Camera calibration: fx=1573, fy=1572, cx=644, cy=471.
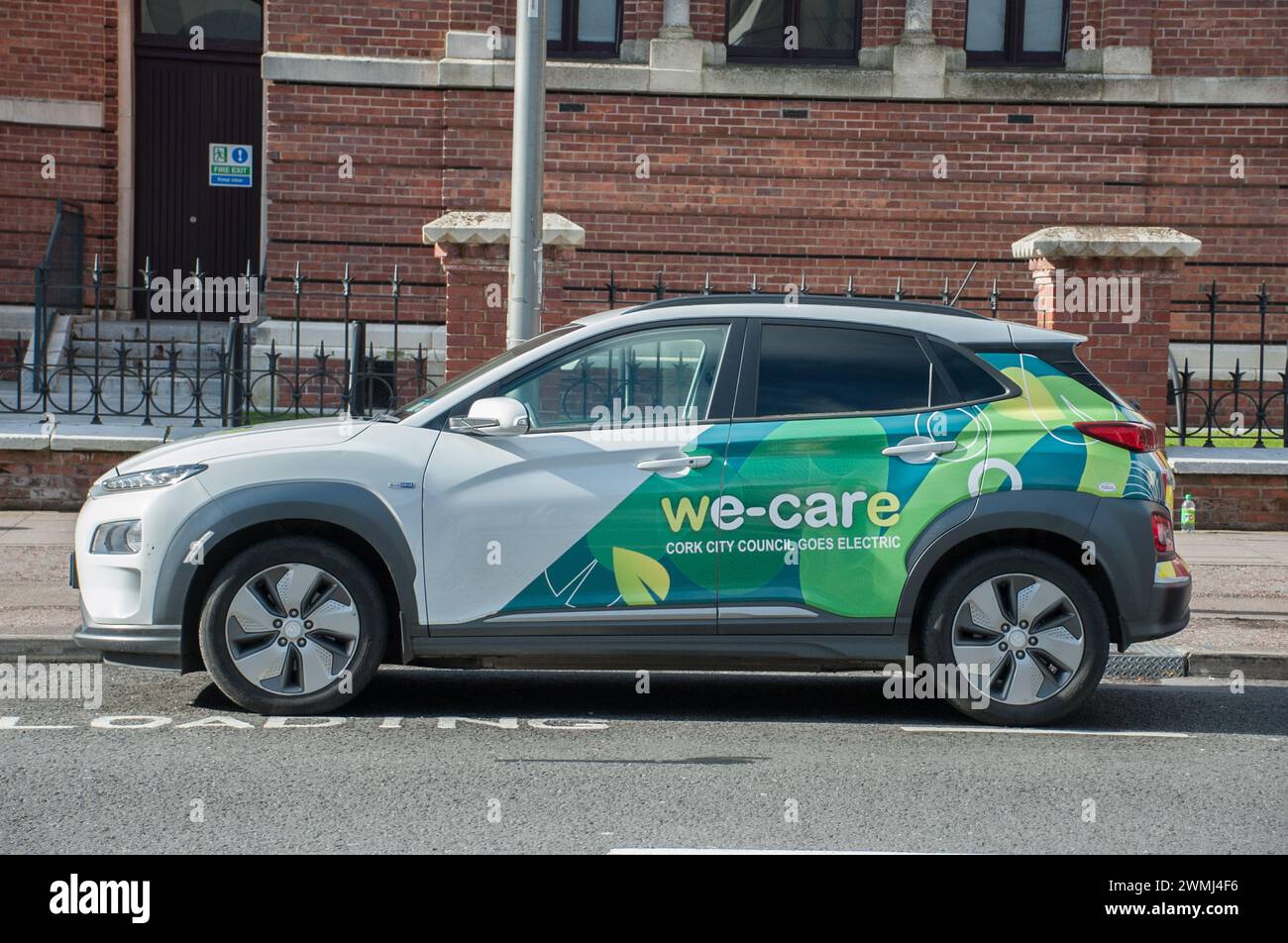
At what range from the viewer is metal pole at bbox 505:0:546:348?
8766mm

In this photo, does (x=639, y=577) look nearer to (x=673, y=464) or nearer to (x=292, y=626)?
(x=673, y=464)

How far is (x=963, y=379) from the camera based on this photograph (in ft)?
22.4

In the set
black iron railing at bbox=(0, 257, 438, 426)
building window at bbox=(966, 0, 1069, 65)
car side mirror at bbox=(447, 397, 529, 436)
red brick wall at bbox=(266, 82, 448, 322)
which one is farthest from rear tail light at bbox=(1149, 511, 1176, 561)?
building window at bbox=(966, 0, 1069, 65)

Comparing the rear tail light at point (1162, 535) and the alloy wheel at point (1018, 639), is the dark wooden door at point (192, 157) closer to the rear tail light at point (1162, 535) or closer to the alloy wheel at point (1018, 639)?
the alloy wheel at point (1018, 639)

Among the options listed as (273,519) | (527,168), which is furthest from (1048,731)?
(527,168)

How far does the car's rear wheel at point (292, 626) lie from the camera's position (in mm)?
6473

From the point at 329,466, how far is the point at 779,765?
2.20 meters

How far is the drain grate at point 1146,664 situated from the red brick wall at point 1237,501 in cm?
438

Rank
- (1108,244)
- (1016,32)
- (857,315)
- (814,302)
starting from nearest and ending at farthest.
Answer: (857,315) → (814,302) → (1108,244) → (1016,32)

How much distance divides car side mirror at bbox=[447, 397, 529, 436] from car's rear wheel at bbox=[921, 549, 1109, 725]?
1.92 metres

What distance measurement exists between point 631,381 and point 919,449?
4.10 feet

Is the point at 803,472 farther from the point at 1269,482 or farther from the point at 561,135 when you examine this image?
the point at 561,135
